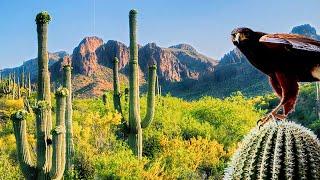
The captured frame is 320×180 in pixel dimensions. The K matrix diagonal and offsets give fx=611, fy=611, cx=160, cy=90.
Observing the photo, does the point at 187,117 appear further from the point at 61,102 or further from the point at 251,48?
the point at 251,48

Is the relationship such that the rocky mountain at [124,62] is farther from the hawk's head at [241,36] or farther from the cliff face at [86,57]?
the hawk's head at [241,36]

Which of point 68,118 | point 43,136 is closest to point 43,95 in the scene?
point 43,136

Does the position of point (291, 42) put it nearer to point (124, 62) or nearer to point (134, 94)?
point (134, 94)

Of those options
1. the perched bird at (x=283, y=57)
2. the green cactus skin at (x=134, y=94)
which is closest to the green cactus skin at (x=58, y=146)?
the green cactus skin at (x=134, y=94)

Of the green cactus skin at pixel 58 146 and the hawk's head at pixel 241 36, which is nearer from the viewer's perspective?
the hawk's head at pixel 241 36

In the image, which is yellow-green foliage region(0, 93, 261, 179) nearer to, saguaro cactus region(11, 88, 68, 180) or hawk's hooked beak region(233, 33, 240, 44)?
saguaro cactus region(11, 88, 68, 180)

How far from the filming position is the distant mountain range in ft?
306

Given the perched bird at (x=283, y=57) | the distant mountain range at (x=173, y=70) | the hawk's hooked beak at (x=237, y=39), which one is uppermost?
the distant mountain range at (x=173, y=70)

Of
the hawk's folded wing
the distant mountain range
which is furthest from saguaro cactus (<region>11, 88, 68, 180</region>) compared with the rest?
the distant mountain range

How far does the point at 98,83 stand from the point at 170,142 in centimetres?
6444

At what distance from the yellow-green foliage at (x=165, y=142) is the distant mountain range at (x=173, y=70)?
41.0 metres

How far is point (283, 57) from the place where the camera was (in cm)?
210

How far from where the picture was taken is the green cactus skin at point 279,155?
→ 242 centimetres

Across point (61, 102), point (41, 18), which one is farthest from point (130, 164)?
point (41, 18)
